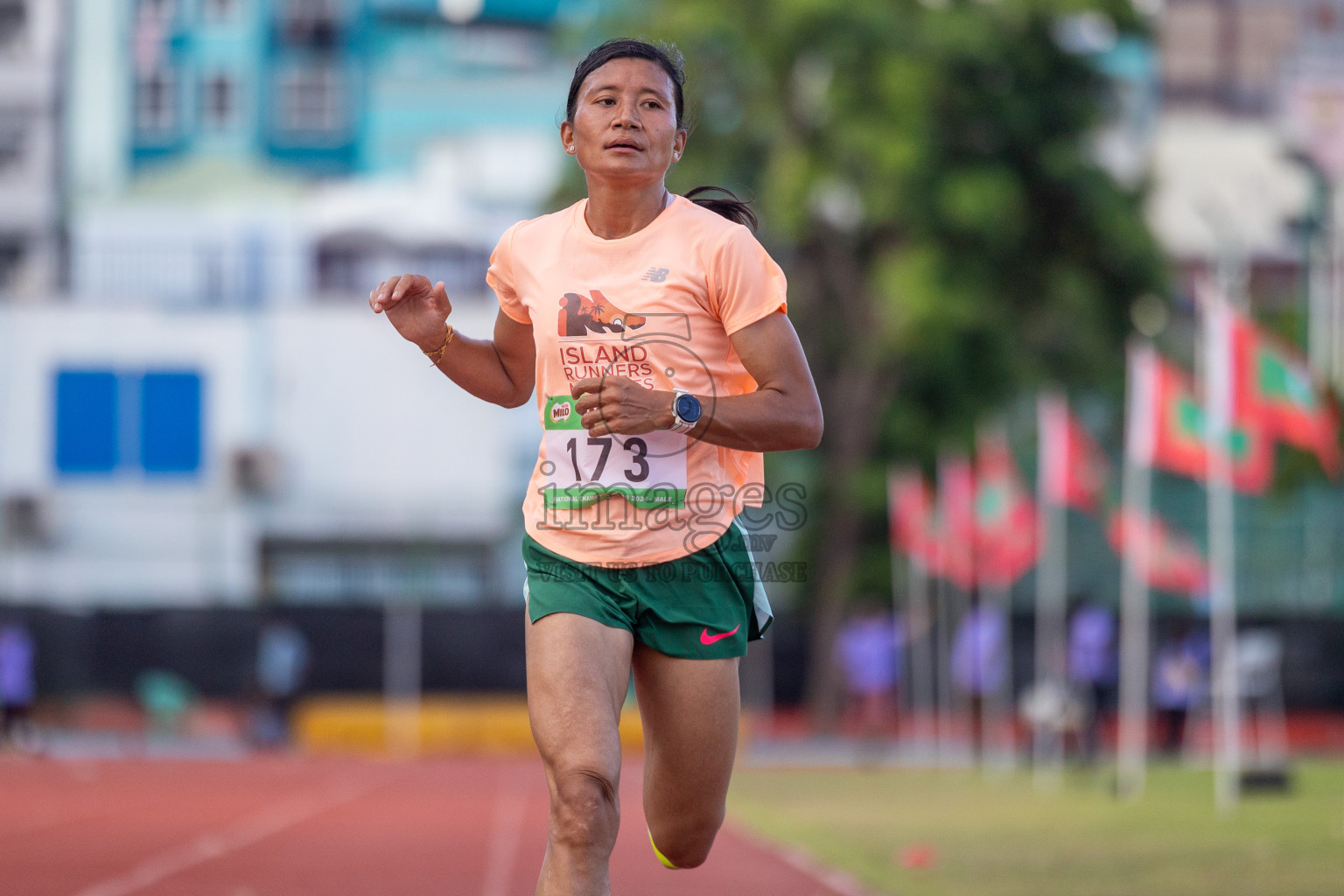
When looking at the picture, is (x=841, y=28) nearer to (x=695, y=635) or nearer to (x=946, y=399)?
(x=946, y=399)

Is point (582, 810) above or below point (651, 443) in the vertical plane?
below

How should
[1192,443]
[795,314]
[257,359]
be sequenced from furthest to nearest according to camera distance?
[257,359] → [795,314] → [1192,443]

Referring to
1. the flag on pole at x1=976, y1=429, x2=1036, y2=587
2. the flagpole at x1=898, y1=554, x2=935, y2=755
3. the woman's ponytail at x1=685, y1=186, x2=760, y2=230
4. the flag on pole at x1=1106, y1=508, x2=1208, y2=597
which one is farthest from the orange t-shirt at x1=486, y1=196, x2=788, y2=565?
the flagpole at x1=898, y1=554, x2=935, y2=755

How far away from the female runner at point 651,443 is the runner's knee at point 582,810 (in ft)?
0.24

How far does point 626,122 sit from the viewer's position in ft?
15.4

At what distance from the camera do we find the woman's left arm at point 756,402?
436cm

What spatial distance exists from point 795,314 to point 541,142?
15869mm

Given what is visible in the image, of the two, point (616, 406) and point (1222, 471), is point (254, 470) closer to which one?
point (1222, 471)

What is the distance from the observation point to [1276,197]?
59812 millimetres

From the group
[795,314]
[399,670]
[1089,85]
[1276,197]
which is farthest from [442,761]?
[1276,197]

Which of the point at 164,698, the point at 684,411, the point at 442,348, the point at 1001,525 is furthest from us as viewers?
the point at 164,698

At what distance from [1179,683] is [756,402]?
2135cm

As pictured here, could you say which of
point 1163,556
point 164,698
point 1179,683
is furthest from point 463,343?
point 164,698

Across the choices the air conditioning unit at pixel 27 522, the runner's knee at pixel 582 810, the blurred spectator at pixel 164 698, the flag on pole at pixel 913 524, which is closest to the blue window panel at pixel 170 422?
the air conditioning unit at pixel 27 522
